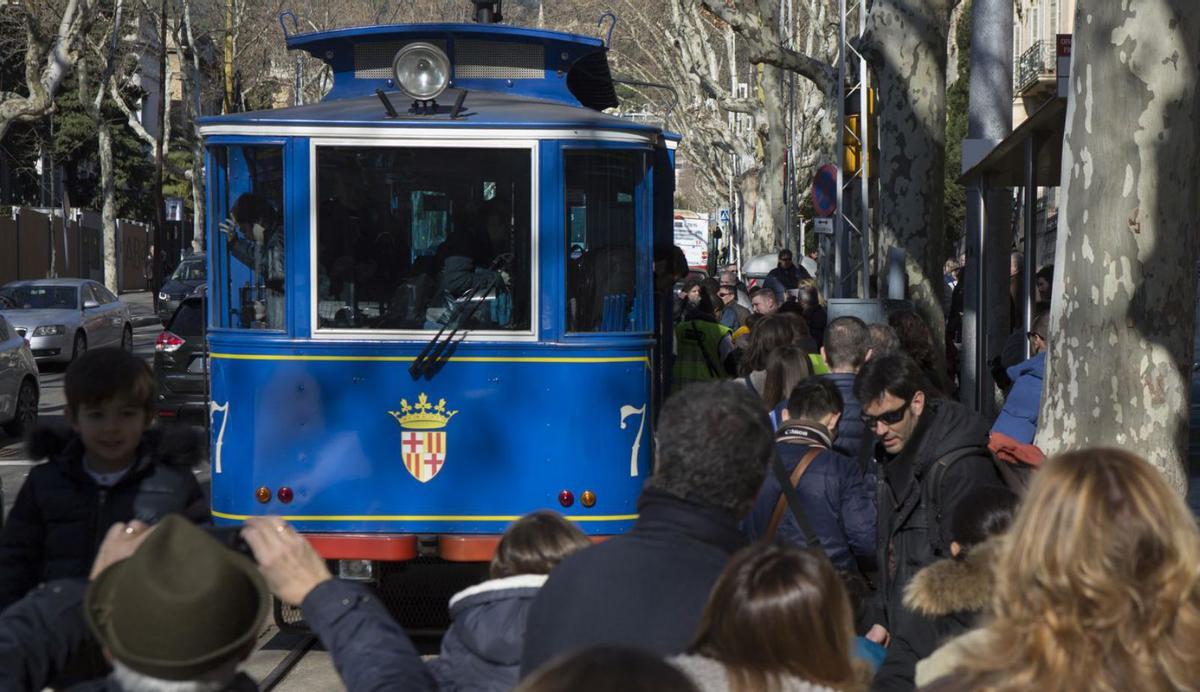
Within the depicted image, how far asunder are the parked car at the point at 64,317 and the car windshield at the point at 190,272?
8941mm

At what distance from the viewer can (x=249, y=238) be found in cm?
812

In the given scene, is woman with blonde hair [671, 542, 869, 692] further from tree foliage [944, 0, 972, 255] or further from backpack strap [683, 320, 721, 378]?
tree foliage [944, 0, 972, 255]

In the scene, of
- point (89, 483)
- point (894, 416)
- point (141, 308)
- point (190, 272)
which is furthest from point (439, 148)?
point (141, 308)

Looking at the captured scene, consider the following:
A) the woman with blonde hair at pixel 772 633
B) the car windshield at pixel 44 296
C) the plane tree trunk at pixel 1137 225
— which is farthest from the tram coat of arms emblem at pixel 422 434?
the car windshield at pixel 44 296

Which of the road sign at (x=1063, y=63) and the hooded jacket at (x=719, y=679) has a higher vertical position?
the road sign at (x=1063, y=63)

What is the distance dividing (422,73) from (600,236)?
1.19 metres

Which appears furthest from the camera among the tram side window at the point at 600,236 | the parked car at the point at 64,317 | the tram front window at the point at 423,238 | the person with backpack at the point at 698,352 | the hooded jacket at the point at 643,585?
the parked car at the point at 64,317

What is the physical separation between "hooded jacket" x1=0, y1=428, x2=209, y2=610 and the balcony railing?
3644 cm

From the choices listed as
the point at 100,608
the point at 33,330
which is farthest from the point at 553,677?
the point at 33,330

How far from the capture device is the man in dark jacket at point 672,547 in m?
3.19

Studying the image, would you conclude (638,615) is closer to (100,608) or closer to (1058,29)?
(100,608)

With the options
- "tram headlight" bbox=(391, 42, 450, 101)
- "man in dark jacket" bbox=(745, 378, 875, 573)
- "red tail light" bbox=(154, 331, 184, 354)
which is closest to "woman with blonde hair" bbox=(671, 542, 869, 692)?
"man in dark jacket" bbox=(745, 378, 875, 573)

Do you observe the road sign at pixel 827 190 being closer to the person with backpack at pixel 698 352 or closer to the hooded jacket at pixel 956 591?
the person with backpack at pixel 698 352

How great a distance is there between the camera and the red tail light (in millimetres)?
16281
